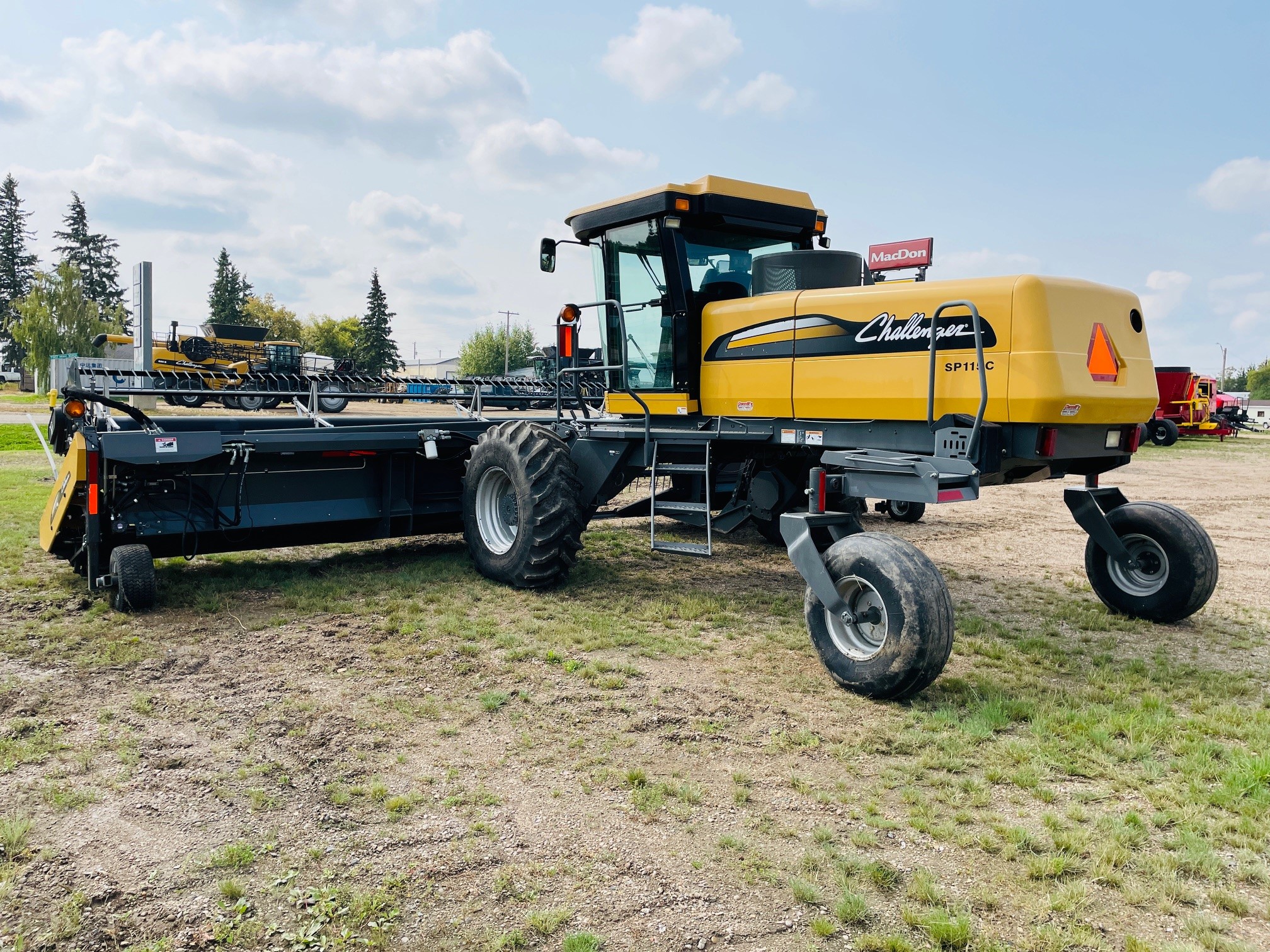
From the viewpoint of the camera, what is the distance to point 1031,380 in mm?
4949

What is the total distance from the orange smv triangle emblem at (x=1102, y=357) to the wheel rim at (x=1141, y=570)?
63.4 inches

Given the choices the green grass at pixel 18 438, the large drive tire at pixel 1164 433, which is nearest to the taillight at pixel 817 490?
the green grass at pixel 18 438

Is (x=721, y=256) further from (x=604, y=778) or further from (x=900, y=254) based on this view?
(x=900, y=254)

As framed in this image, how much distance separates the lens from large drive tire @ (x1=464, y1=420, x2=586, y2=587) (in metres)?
6.77

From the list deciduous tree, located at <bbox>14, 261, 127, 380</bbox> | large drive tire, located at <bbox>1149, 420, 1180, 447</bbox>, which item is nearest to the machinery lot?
large drive tire, located at <bbox>1149, 420, 1180, 447</bbox>

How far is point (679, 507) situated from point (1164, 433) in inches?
999

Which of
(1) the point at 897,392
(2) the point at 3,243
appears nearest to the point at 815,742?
(1) the point at 897,392

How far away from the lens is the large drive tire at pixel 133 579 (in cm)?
601

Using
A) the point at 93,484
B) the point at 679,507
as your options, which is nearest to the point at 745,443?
the point at 679,507

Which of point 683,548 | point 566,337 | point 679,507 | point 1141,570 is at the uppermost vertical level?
point 566,337

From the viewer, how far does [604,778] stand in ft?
12.3

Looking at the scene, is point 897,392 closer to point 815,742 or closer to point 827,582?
point 827,582

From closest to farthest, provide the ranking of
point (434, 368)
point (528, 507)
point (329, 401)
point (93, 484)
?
point (93, 484) < point (528, 507) < point (329, 401) < point (434, 368)

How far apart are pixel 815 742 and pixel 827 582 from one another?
3.55 ft
